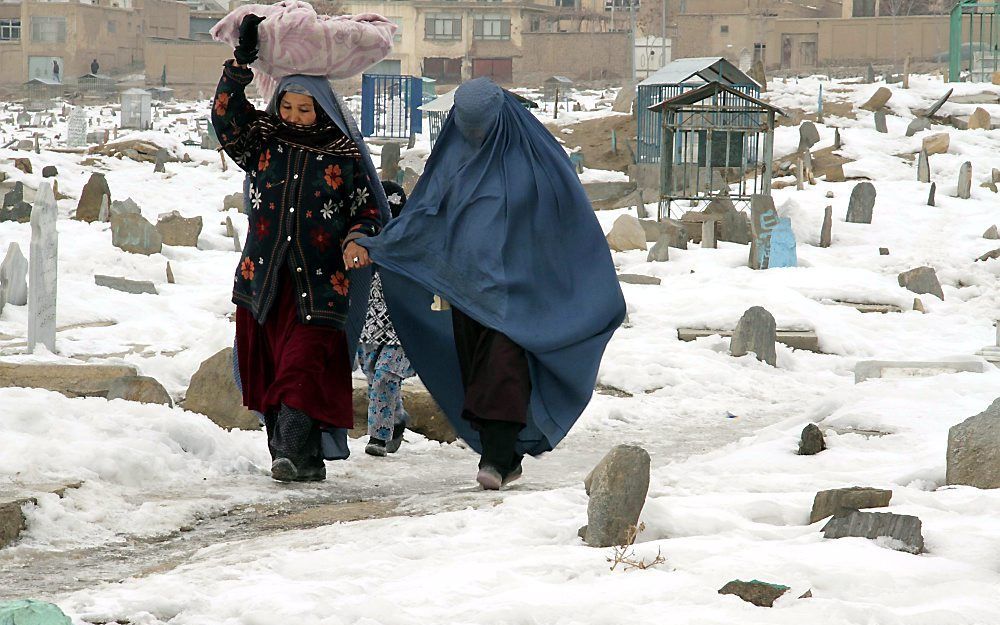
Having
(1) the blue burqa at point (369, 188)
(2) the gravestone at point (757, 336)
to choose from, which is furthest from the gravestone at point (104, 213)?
(1) the blue burqa at point (369, 188)

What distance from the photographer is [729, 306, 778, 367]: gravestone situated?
31.7 ft

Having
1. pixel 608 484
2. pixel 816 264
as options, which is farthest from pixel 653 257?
pixel 608 484

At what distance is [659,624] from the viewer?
294 cm

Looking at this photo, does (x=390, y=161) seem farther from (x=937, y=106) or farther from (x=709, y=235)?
(x=937, y=106)

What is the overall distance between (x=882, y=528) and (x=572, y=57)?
6176 cm

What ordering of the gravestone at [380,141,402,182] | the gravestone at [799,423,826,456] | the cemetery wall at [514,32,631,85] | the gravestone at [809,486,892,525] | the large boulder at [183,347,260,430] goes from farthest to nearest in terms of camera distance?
the cemetery wall at [514,32,631,85] → the gravestone at [380,141,402,182] → the large boulder at [183,347,260,430] → the gravestone at [799,423,826,456] → the gravestone at [809,486,892,525]

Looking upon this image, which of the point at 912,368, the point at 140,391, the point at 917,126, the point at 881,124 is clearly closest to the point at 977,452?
the point at 912,368

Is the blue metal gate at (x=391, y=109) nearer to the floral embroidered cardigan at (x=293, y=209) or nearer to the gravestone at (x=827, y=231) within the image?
the gravestone at (x=827, y=231)

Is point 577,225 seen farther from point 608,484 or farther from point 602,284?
point 608,484

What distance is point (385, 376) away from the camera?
21.2 feet

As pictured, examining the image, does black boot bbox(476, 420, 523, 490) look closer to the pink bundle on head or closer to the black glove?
the pink bundle on head

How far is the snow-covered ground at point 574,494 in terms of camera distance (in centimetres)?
318

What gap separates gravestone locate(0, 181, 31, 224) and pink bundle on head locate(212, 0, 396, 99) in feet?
34.4

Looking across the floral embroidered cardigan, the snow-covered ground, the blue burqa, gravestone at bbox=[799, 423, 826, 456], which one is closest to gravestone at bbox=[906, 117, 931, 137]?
the snow-covered ground
